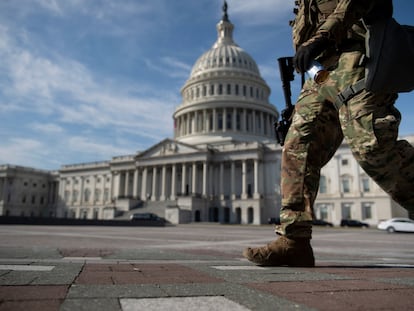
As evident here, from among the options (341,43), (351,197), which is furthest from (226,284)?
(351,197)

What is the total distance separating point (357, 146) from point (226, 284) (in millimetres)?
1964

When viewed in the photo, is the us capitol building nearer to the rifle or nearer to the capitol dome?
the capitol dome

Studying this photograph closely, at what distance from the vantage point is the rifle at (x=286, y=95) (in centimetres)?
500

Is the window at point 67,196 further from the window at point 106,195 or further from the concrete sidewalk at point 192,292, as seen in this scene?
the concrete sidewalk at point 192,292

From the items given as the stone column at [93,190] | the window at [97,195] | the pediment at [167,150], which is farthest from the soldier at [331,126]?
the stone column at [93,190]

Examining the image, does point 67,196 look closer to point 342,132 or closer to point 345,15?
point 342,132

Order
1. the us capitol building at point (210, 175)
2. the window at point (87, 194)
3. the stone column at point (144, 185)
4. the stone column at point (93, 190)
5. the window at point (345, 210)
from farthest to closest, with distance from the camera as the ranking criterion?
the window at point (87, 194), the stone column at point (93, 190), the stone column at point (144, 185), the us capitol building at point (210, 175), the window at point (345, 210)

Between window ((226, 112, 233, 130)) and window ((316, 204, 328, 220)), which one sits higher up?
window ((226, 112, 233, 130))

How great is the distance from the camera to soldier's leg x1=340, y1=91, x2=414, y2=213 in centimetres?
340

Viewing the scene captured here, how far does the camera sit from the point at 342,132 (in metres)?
4.19

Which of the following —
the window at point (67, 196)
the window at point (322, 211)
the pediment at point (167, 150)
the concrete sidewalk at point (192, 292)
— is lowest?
the concrete sidewalk at point (192, 292)

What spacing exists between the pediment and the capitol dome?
6726 mm

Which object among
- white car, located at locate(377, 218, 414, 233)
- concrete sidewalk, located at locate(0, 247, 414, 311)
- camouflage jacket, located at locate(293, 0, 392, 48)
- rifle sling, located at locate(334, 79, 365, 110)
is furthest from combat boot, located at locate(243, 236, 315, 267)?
white car, located at locate(377, 218, 414, 233)

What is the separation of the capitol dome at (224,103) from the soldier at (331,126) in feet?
210
